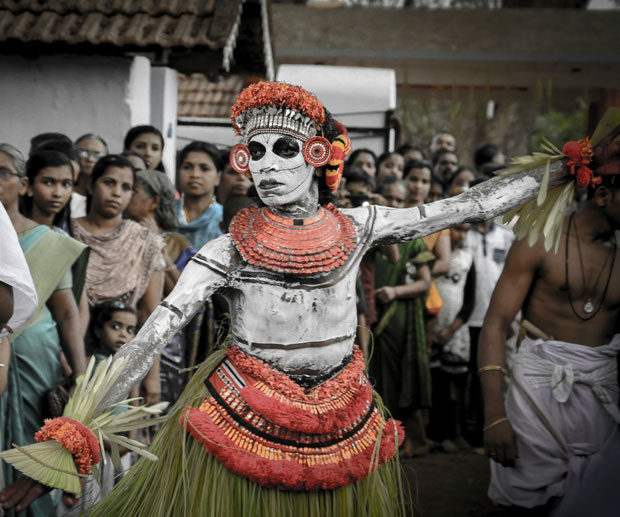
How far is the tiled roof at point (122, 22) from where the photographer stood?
6.56 metres

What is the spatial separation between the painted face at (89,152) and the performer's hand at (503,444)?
366 cm

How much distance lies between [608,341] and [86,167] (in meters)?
3.94

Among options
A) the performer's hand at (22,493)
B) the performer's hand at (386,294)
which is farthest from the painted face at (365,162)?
the performer's hand at (22,493)

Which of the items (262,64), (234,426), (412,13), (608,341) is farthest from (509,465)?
(412,13)

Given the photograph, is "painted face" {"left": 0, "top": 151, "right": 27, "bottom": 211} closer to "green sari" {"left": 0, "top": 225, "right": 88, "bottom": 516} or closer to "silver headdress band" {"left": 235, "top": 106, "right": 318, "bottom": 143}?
"green sari" {"left": 0, "top": 225, "right": 88, "bottom": 516}

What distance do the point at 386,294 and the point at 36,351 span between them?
10.0ft

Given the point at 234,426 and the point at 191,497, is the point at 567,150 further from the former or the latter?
the point at 191,497

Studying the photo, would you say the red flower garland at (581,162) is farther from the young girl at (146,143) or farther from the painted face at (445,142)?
the painted face at (445,142)

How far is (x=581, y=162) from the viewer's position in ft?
10.7

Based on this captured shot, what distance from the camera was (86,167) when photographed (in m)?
6.09

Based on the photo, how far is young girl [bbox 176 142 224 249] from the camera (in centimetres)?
620

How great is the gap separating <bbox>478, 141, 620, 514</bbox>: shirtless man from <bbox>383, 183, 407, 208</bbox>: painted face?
2788 millimetres

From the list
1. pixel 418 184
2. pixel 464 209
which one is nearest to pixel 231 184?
pixel 418 184

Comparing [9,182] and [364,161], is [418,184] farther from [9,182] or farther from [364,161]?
[9,182]
